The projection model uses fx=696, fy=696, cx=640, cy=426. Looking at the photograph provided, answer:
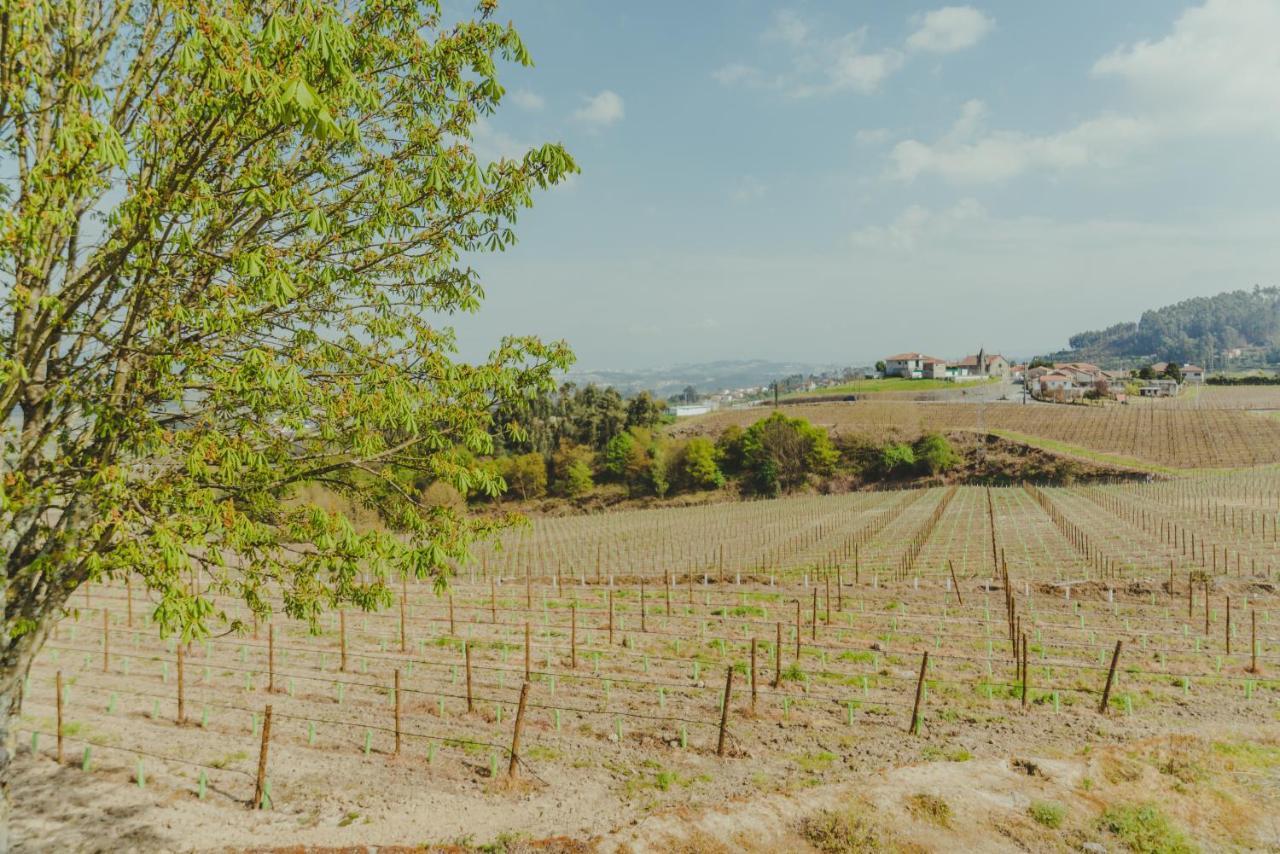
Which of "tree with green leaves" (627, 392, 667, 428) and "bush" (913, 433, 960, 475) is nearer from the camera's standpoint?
"bush" (913, 433, 960, 475)

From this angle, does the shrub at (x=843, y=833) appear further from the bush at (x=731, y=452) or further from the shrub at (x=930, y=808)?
the bush at (x=731, y=452)

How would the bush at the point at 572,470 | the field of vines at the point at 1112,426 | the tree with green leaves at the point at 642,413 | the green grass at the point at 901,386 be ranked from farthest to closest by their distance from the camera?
the green grass at the point at 901,386 < the tree with green leaves at the point at 642,413 < the bush at the point at 572,470 < the field of vines at the point at 1112,426

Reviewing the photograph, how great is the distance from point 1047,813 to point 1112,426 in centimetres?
8163

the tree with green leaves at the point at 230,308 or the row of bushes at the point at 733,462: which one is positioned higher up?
the tree with green leaves at the point at 230,308

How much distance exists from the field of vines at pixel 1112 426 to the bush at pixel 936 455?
12.6 feet

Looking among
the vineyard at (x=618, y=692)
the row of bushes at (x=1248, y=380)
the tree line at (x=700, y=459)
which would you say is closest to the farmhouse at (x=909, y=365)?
the row of bushes at (x=1248, y=380)

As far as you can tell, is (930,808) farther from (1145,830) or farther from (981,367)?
(981,367)

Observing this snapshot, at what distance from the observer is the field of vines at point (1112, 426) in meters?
64.7

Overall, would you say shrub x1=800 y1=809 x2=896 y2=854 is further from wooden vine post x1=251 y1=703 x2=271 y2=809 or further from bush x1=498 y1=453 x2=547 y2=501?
bush x1=498 y1=453 x2=547 y2=501

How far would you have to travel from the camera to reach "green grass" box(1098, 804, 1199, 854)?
28.7 ft

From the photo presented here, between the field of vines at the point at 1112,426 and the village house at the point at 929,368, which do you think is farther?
the village house at the point at 929,368

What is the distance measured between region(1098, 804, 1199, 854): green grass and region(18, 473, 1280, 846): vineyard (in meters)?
2.10

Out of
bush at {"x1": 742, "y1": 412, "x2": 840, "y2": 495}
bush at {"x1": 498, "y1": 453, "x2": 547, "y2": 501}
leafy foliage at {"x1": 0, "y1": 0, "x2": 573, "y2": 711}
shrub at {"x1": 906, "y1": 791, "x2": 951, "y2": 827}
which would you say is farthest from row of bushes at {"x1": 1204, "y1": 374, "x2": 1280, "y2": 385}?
leafy foliage at {"x1": 0, "y1": 0, "x2": 573, "y2": 711}

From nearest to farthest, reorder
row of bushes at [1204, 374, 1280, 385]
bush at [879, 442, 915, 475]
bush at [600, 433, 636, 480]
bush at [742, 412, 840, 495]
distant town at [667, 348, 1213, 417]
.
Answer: bush at [879, 442, 915, 475], bush at [742, 412, 840, 495], bush at [600, 433, 636, 480], distant town at [667, 348, 1213, 417], row of bushes at [1204, 374, 1280, 385]
